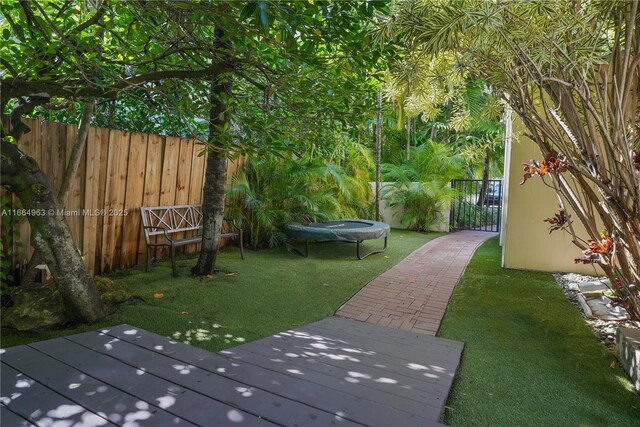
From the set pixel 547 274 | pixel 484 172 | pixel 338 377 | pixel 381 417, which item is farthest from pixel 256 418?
pixel 484 172

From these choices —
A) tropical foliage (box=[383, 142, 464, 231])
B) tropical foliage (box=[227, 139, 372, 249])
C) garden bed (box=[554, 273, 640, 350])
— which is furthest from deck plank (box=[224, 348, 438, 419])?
tropical foliage (box=[383, 142, 464, 231])

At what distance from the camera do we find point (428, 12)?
274cm

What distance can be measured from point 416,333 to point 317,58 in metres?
2.58

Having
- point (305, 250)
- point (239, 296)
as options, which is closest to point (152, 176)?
point (239, 296)

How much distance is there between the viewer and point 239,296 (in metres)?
4.51

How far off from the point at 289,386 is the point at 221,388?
0.34 meters

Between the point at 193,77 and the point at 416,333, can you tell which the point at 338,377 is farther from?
the point at 193,77

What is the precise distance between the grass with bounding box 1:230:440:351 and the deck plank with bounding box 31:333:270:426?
0.95 meters

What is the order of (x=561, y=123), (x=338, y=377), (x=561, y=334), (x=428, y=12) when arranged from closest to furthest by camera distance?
(x=338, y=377) → (x=428, y=12) → (x=561, y=123) → (x=561, y=334)

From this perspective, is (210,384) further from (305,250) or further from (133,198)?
(305,250)

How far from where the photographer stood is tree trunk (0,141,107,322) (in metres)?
3.15

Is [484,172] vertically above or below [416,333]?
above

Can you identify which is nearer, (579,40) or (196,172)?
(579,40)

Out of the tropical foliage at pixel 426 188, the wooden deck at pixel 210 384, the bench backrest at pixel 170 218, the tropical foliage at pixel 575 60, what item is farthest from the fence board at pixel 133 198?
the tropical foliage at pixel 426 188
